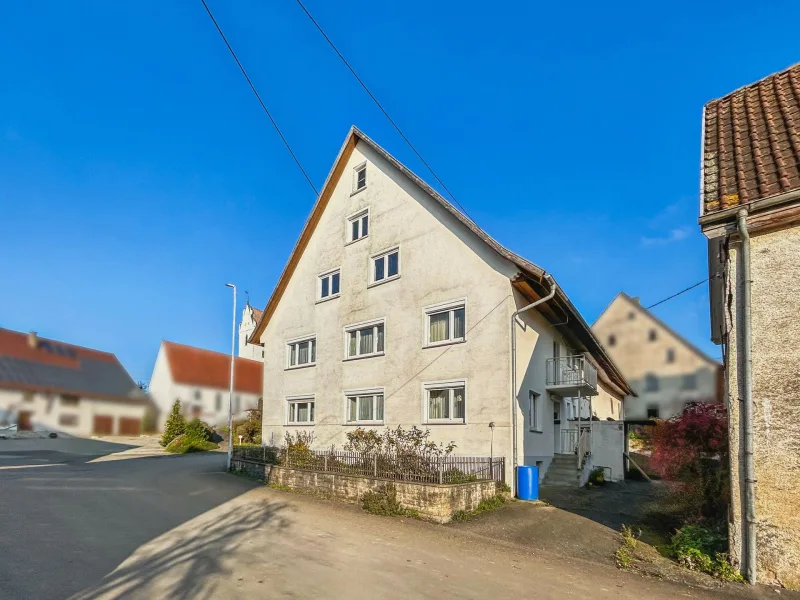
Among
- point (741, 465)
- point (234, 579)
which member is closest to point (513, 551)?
point (741, 465)

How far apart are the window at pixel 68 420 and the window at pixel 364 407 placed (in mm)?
13854

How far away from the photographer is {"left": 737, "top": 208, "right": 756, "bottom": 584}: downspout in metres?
7.39

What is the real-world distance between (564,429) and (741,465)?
1327 centimetres

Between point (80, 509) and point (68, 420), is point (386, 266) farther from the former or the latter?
point (68, 420)

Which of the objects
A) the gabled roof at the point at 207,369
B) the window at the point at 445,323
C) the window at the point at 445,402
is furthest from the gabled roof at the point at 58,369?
the window at the point at 445,323

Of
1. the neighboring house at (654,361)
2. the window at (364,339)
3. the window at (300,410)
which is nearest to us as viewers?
the neighboring house at (654,361)

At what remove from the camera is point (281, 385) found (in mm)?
24422

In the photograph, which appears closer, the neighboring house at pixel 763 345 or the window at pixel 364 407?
the neighboring house at pixel 763 345

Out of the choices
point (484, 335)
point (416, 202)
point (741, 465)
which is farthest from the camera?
point (416, 202)

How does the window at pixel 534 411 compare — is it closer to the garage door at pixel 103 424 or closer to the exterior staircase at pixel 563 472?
the exterior staircase at pixel 563 472

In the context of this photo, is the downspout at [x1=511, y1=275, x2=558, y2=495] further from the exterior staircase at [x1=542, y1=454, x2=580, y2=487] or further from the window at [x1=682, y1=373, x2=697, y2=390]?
the window at [x1=682, y1=373, x2=697, y2=390]

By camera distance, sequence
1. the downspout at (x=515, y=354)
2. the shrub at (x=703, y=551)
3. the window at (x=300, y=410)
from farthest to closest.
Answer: the window at (x=300, y=410), the downspout at (x=515, y=354), the shrub at (x=703, y=551)

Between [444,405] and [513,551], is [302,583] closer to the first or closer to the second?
[513,551]

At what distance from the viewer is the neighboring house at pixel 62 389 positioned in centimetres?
513
